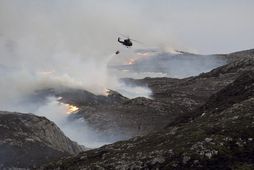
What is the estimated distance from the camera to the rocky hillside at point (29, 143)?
161488mm

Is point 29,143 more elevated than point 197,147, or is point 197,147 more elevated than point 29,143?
point 29,143

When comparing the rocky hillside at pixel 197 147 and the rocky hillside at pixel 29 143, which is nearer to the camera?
the rocky hillside at pixel 197 147

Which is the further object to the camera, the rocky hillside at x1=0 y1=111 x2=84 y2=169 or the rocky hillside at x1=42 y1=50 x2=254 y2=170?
the rocky hillside at x1=0 y1=111 x2=84 y2=169

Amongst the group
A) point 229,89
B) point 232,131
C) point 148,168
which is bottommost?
point 148,168

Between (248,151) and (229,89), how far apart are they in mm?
63411

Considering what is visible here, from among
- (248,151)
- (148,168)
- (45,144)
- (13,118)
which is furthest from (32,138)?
(248,151)

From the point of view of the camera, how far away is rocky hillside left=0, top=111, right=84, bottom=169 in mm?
161488

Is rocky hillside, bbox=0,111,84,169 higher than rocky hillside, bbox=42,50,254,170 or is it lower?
higher

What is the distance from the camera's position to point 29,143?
584 feet

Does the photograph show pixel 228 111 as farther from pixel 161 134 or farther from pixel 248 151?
pixel 248 151

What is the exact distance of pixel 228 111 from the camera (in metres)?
118

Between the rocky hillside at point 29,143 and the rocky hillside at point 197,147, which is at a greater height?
the rocky hillside at point 29,143

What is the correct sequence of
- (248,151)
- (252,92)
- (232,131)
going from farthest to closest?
(252,92) < (232,131) < (248,151)

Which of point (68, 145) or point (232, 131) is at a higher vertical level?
point (68, 145)
